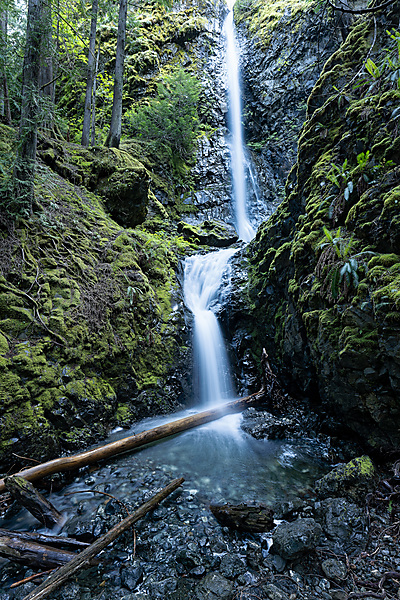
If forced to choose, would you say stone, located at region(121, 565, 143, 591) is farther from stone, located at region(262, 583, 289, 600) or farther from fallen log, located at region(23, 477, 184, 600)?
stone, located at region(262, 583, 289, 600)

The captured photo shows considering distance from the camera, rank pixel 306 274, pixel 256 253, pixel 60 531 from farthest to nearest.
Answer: pixel 256 253, pixel 306 274, pixel 60 531

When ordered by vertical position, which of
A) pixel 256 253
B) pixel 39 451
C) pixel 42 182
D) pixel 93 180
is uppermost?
pixel 93 180

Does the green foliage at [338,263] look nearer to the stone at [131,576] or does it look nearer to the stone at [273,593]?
the stone at [273,593]

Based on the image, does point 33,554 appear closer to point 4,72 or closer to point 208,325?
point 208,325

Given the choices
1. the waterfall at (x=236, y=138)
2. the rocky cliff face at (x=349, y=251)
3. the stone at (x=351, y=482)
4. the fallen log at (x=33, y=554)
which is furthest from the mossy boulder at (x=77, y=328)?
the waterfall at (x=236, y=138)

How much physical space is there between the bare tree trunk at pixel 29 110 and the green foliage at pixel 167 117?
933cm

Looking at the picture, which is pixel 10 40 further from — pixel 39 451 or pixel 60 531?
pixel 60 531

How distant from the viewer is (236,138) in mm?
18000

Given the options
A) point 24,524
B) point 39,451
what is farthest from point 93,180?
point 24,524

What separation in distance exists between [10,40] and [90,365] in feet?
24.0

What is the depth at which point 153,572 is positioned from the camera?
2.60m

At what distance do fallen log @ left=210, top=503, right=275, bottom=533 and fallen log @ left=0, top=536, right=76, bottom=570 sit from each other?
61.0 inches

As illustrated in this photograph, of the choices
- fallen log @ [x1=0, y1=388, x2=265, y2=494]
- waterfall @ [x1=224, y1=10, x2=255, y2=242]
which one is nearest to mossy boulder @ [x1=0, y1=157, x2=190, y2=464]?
fallen log @ [x1=0, y1=388, x2=265, y2=494]

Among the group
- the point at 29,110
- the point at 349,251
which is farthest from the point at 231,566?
the point at 29,110
